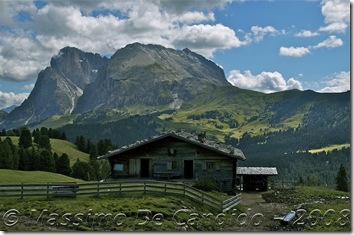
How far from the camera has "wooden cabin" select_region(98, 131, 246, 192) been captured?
48.5m

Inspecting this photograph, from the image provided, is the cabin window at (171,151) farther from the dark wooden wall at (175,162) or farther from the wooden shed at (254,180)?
the wooden shed at (254,180)

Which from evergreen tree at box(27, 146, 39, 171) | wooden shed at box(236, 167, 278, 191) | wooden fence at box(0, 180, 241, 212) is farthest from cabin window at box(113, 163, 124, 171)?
evergreen tree at box(27, 146, 39, 171)

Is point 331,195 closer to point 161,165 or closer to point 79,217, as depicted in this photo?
point 161,165

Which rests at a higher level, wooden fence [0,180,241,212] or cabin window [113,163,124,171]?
cabin window [113,163,124,171]

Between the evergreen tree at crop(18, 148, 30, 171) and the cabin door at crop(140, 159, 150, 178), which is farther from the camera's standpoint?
the evergreen tree at crop(18, 148, 30, 171)

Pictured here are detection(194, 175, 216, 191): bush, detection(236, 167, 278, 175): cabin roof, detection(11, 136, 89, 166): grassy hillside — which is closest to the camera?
detection(194, 175, 216, 191): bush

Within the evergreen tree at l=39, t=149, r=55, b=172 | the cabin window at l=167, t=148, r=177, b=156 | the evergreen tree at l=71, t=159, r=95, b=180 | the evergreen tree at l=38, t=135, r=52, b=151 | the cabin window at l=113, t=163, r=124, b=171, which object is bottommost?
the evergreen tree at l=71, t=159, r=95, b=180

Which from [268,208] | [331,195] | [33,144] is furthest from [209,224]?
[33,144]

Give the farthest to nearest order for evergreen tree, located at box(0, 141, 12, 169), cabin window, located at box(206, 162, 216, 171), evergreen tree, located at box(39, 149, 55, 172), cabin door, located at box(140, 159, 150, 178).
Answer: evergreen tree, located at box(39, 149, 55, 172) < evergreen tree, located at box(0, 141, 12, 169) < cabin door, located at box(140, 159, 150, 178) < cabin window, located at box(206, 162, 216, 171)

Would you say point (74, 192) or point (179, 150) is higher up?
point (179, 150)

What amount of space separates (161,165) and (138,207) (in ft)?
63.0

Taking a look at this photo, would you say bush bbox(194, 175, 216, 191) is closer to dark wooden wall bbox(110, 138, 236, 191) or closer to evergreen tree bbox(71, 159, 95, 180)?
dark wooden wall bbox(110, 138, 236, 191)

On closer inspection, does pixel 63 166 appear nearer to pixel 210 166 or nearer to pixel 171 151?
pixel 171 151

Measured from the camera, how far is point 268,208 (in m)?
37.1
